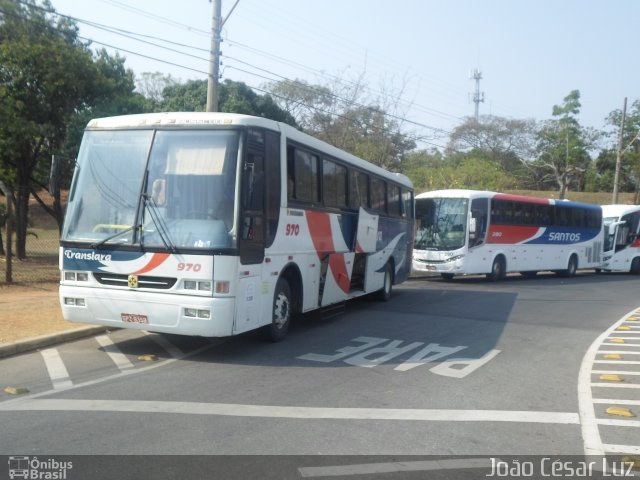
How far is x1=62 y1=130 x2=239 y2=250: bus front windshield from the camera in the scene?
26.5 feet

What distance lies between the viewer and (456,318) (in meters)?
13.2

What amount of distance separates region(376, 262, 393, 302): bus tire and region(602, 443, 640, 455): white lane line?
33.1 ft

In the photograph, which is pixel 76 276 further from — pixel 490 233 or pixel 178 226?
pixel 490 233

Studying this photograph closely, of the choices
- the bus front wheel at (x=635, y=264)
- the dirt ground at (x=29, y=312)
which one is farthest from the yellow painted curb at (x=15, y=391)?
the bus front wheel at (x=635, y=264)

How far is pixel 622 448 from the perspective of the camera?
18.1 feet

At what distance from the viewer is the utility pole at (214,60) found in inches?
640

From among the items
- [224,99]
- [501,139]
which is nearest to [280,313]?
[224,99]

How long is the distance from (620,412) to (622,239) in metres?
28.7

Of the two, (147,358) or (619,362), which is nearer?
(147,358)

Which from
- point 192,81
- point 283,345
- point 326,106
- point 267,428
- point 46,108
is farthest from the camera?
point 326,106

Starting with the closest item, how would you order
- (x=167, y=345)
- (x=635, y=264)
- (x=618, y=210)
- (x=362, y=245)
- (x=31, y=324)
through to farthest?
(x=167, y=345)
(x=31, y=324)
(x=362, y=245)
(x=618, y=210)
(x=635, y=264)

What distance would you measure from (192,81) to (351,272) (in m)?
20.2

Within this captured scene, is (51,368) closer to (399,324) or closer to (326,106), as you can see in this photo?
(399,324)

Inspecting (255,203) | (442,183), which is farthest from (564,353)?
(442,183)
